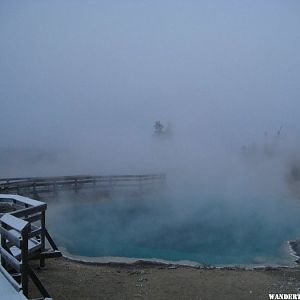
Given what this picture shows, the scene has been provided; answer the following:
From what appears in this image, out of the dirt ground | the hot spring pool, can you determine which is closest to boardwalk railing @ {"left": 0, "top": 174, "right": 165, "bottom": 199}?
the hot spring pool

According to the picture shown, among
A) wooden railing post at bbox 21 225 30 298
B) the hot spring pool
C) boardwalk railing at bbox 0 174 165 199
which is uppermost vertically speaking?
boardwalk railing at bbox 0 174 165 199

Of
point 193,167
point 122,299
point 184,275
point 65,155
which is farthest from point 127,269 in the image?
point 65,155

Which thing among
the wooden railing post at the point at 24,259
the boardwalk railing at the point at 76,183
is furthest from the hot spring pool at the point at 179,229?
the wooden railing post at the point at 24,259

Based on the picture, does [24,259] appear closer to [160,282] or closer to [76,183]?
[160,282]

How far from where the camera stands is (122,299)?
543 centimetres

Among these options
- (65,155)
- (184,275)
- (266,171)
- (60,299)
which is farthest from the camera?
(65,155)

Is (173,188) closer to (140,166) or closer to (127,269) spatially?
(140,166)

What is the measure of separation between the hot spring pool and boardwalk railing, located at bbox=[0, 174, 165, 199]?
0.87 meters

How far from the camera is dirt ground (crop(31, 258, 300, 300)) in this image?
5639 millimetres

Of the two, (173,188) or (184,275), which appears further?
(173,188)

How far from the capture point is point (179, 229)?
11.5 metres

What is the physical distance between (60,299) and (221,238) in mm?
6271

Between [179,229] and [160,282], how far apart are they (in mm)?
5294

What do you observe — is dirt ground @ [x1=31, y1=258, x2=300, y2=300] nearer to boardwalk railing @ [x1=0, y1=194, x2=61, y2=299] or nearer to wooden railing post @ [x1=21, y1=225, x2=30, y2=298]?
boardwalk railing @ [x1=0, y1=194, x2=61, y2=299]
